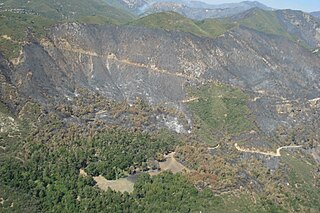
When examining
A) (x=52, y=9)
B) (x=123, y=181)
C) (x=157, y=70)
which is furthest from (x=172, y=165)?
(x=52, y=9)

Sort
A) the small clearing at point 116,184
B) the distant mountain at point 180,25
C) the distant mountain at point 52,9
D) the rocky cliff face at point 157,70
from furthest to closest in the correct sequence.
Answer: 1. the distant mountain at point 52,9
2. the distant mountain at point 180,25
3. the rocky cliff face at point 157,70
4. the small clearing at point 116,184

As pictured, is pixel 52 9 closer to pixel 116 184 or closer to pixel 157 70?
pixel 157 70

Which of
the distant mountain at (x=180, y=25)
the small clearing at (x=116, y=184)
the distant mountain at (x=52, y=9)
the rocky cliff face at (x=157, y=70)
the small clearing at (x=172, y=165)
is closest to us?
the small clearing at (x=116, y=184)

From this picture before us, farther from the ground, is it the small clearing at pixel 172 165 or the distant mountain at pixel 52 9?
the distant mountain at pixel 52 9

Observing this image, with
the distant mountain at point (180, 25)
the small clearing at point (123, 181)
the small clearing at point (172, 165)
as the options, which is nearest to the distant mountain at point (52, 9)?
the distant mountain at point (180, 25)

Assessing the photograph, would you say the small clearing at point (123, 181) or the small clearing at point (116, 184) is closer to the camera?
the small clearing at point (116, 184)

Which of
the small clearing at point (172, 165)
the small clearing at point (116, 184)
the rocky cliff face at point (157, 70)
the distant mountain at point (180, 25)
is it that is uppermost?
the distant mountain at point (180, 25)

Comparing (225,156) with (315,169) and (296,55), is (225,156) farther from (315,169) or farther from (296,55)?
(296,55)

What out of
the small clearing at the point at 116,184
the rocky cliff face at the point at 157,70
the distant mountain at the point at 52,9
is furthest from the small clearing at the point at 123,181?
the distant mountain at the point at 52,9

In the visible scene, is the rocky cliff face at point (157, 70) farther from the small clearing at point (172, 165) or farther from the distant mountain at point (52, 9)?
the distant mountain at point (52, 9)

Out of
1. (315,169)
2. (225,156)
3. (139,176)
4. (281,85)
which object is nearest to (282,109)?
(281,85)
